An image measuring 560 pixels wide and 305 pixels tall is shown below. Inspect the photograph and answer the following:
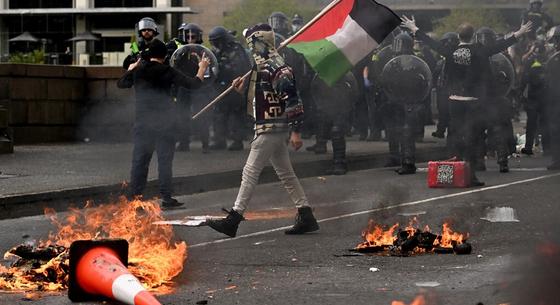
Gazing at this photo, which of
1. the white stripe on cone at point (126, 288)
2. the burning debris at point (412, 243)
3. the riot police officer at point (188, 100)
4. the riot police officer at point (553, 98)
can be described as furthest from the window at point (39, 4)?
the white stripe on cone at point (126, 288)

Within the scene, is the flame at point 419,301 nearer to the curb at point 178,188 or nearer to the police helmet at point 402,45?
the curb at point 178,188

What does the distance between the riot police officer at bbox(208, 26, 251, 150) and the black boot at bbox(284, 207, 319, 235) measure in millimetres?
7124

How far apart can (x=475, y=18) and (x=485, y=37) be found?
13.5 feet

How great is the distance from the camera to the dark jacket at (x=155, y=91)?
39.7ft

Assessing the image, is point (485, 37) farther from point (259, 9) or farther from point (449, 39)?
point (259, 9)

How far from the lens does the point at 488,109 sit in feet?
50.4

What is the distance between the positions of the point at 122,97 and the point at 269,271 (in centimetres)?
1355

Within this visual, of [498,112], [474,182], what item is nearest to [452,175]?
[474,182]

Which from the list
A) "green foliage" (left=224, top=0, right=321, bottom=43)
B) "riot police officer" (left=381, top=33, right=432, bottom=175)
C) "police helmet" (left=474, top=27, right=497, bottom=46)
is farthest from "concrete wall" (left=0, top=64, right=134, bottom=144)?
"police helmet" (left=474, top=27, right=497, bottom=46)

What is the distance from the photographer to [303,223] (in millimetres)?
10336

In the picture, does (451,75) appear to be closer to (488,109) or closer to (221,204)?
(488,109)

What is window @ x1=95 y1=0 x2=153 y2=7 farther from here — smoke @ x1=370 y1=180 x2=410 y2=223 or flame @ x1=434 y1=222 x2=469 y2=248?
flame @ x1=434 y1=222 x2=469 y2=248

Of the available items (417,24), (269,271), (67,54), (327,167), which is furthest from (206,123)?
(67,54)

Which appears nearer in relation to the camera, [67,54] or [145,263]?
[145,263]
